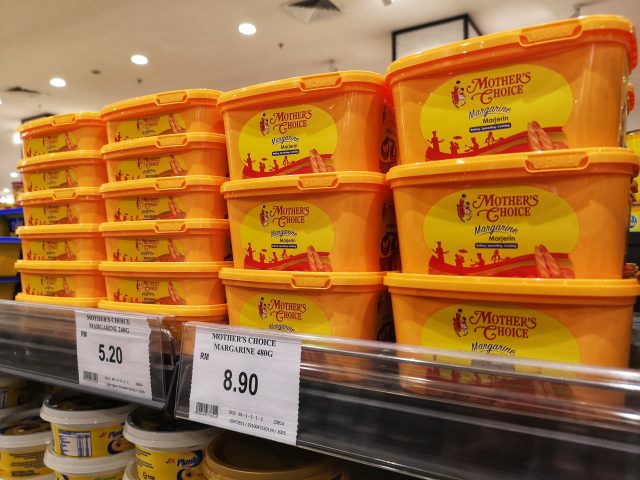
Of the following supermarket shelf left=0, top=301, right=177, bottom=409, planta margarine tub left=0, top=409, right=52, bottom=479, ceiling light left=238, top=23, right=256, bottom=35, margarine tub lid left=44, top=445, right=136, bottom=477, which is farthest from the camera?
ceiling light left=238, top=23, right=256, bottom=35

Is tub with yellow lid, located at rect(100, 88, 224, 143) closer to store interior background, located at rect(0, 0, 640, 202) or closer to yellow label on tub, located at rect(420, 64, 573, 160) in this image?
yellow label on tub, located at rect(420, 64, 573, 160)

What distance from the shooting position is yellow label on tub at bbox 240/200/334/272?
29.8 inches

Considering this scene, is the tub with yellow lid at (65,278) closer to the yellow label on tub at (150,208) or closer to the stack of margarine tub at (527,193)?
the yellow label on tub at (150,208)

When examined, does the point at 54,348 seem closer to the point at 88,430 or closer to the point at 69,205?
the point at 88,430

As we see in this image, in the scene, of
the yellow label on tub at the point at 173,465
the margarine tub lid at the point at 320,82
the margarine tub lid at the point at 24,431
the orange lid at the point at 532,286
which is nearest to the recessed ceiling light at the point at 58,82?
the margarine tub lid at the point at 24,431

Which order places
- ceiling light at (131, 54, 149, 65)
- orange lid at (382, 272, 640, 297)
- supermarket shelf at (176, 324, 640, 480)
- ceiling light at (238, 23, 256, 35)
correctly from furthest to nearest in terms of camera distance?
ceiling light at (131, 54, 149, 65) < ceiling light at (238, 23, 256, 35) < orange lid at (382, 272, 640, 297) < supermarket shelf at (176, 324, 640, 480)

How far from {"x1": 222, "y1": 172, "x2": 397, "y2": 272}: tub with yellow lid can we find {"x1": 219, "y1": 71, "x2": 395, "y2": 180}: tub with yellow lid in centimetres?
3

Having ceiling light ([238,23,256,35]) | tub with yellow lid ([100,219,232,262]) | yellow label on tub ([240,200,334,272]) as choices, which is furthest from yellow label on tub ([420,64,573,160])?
ceiling light ([238,23,256,35])

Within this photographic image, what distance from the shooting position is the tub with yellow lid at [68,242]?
1055 millimetres

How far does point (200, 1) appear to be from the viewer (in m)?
3.74

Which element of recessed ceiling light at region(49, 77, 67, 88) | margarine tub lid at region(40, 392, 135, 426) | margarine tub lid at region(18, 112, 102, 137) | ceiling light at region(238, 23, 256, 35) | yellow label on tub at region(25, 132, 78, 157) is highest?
recessed ceiling light at region(49, 77, 67, 88)

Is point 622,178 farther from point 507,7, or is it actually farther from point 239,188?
point 507,7

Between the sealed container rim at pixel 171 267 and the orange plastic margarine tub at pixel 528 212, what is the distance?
1.39 feet

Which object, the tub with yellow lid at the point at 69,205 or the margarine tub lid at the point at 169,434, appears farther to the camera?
the tub with yellow lid at the point at 69,205
